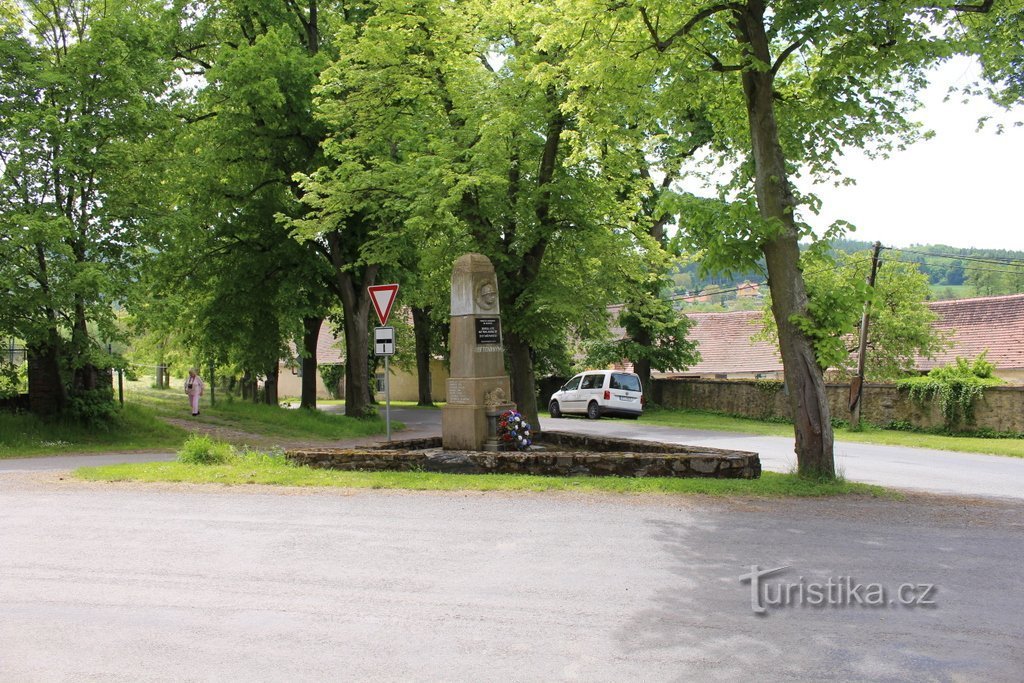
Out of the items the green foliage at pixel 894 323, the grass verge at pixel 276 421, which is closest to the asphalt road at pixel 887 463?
the grass verge at pixel 276 421

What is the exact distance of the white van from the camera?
31.3 meters

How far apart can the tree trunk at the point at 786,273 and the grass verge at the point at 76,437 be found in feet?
41.7

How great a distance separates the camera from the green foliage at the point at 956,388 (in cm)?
2575

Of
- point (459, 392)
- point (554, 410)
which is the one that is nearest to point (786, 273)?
point (459, 392)

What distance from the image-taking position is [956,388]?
2611 cm

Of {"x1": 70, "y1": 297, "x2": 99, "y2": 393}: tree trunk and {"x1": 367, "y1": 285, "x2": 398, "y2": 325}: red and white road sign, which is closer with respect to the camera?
{"x1": 367, "y1": 285, "x2": 398, "y2": 325}: red and white road sign

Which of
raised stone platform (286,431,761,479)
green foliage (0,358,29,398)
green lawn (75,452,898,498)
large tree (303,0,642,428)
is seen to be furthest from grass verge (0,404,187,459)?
raised stone platform (286,431,761,479)

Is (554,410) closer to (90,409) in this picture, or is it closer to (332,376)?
(90,409)

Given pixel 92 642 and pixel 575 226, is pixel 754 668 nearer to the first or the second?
pixel 92 642

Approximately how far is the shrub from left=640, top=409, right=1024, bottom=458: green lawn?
16.9 metres

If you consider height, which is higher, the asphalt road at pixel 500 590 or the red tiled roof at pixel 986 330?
the red tiled roof at pixel 986 330

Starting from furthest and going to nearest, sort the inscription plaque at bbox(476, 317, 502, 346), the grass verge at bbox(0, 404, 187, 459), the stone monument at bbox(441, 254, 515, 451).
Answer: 1. the grass verge at bbox(0, 404, 187, 459)
2. the inscription plaque at bbox(476, 317, 502, 346)
3. the stone monument at bbox(441, 254, 515, 451)

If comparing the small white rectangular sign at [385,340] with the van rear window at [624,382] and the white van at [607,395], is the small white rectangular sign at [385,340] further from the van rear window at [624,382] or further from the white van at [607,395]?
the van rear window at [624,382]

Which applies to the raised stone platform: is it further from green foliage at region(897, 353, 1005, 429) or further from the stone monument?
green foliage at region(897, 353, 1005, 429)
